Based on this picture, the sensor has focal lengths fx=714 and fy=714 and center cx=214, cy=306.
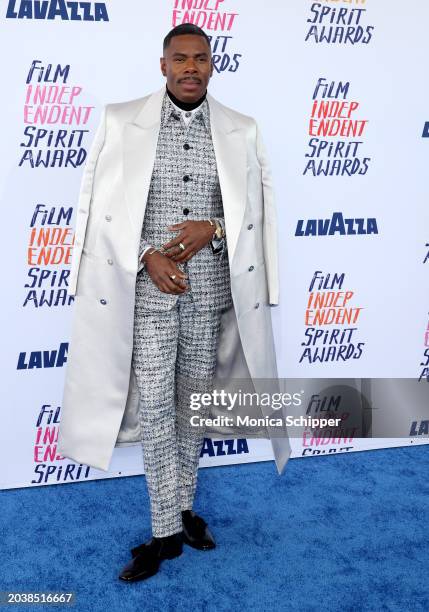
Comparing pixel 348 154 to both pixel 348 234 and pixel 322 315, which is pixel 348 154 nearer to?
pixel 348 234

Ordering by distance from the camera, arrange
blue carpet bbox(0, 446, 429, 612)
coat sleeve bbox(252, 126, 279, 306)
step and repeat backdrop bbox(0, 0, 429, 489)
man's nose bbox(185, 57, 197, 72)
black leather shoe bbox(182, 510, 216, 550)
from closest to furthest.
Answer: man's nose bbox(185, 57, 197, 72)
blue carpet bbox(0, 446, 429, 612)
coat sleeve bbox(252, 126, 279, 306)
black leather shoe bbox(182, 510, 216, 550)
step and repeat backdrop bbox(0, 0, 429, 489)

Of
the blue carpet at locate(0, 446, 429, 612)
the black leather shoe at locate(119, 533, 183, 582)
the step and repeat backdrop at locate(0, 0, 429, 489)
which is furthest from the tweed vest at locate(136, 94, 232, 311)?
the blue carpet at locate(0, 446, 429, 612)

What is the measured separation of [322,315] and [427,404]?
0.86m

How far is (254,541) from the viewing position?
2979 millimetres

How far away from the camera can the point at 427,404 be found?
397 cm

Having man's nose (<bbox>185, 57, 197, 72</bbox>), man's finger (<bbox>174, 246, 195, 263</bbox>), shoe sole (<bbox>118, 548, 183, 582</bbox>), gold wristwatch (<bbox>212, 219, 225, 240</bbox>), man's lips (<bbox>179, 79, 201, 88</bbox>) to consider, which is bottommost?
shoe sole (<bbox>118, 548, 183, 582</bbox>)

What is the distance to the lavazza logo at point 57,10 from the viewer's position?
2.95 m

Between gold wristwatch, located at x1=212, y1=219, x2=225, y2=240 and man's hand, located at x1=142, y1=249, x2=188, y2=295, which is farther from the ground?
gold wristwatch, located at x1=212, y1=219, x2=225, y2=240

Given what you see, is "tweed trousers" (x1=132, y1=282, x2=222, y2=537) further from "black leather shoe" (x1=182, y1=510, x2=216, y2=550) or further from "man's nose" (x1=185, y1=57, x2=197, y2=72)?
"man's nose" (x1=185, y1=57, x2=197, y2=72)

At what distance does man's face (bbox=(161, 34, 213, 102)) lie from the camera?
7.93 feet

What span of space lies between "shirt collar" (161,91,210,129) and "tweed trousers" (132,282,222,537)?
2.03ft

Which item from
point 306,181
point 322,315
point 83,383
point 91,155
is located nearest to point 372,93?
point 306,181

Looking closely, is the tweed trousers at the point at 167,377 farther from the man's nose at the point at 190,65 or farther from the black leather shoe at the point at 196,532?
the man's nose at the point at 190,65

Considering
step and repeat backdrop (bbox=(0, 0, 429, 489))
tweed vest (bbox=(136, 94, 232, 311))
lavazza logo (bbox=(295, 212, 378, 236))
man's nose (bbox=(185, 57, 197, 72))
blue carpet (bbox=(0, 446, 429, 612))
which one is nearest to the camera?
man's nose (bbox=(185, 57, 197, 72))
